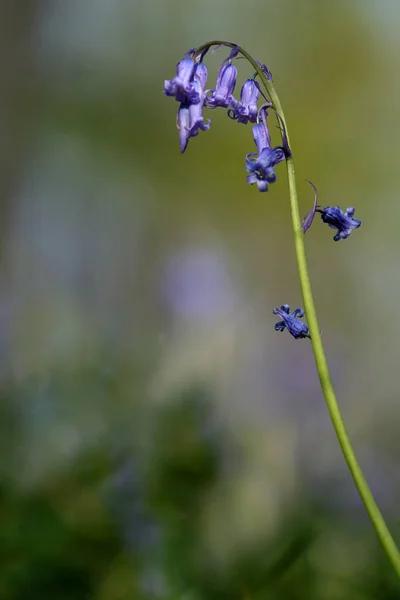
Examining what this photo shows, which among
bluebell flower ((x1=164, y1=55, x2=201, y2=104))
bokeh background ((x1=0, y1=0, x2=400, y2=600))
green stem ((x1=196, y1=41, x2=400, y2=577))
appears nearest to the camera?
green stem ((x1=196, y1=41, x2=400, y2=577))

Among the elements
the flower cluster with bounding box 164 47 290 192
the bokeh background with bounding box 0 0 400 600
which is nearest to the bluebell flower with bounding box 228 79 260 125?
the flower cluster with bounding box 164 47 290 192

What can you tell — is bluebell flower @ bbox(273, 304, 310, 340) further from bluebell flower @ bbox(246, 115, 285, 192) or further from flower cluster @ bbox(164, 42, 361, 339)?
bluebell flower @ bbox(246, 115, 285, 192)

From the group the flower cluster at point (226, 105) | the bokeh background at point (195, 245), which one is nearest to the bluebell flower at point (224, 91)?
the flower cluster at point (226, 105)

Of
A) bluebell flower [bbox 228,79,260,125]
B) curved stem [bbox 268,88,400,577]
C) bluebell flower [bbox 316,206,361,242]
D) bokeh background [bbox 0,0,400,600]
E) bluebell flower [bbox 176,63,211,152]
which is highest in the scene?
bokeh background [bbox 0,0,400,600]

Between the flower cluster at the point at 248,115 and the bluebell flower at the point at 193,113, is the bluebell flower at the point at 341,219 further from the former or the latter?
the bluebell flower at the point at 193,113

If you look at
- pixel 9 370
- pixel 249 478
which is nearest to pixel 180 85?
pixel 249 478

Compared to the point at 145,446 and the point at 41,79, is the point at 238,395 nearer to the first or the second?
the point at 145,446

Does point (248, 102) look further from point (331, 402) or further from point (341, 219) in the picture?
point (331, 402)

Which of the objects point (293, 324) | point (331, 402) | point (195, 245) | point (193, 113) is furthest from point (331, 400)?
point (195, 245)
